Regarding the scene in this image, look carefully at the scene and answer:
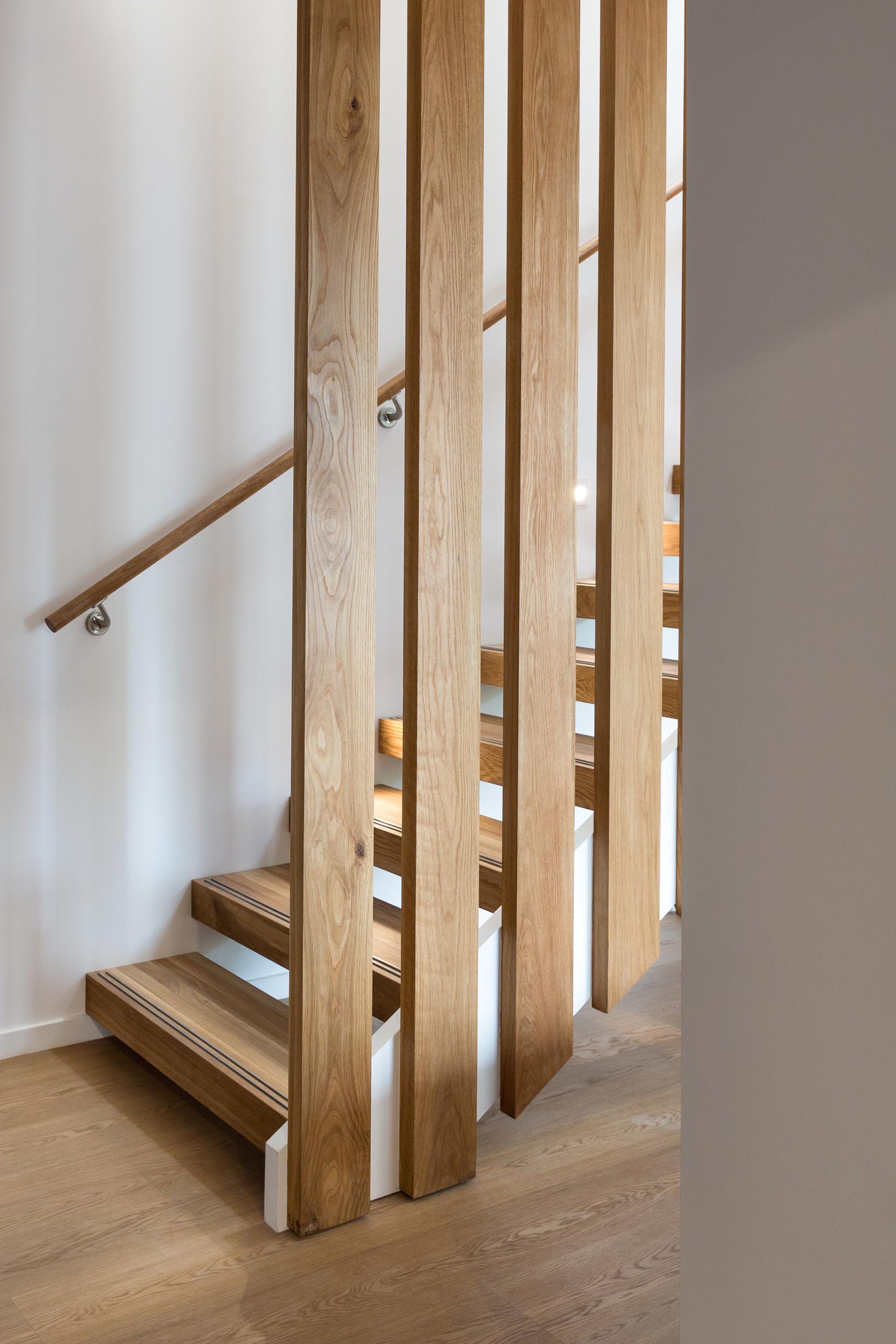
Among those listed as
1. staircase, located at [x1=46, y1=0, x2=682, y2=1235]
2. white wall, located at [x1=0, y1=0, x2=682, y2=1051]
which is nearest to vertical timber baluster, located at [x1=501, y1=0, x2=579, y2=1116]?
staircase, located at [x1=46, y1=0, x2=682, y2=1235]

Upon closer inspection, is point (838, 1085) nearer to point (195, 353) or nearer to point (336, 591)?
point (336, 591)

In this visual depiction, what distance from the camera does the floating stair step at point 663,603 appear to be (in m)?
2.73

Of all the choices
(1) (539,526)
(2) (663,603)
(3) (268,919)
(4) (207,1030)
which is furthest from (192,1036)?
(2) (663,603)

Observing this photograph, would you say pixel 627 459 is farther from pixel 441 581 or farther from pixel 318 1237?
pixel 318 1237

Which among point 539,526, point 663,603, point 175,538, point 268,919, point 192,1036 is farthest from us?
point 663,603

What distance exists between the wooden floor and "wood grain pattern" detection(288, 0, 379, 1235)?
0.48ft

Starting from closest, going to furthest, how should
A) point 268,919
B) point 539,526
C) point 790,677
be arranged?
1. point 790,677
2. point 539,526
3. point 268,919

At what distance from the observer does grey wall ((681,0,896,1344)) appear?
561 millimetres

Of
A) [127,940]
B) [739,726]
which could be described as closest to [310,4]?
[739,726]

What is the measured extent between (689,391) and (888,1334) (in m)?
0.52

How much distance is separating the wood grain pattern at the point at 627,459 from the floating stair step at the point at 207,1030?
0.67 m

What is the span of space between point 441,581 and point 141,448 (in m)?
1.13

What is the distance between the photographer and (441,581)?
74.4 inches

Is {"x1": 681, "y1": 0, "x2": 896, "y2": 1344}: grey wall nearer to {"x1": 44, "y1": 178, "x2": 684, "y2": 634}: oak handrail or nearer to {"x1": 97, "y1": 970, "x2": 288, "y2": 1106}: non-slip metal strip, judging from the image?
{"x1": 97, "y1": 970, "x2": 288, "y2": 1106}: non-slip metal strip
